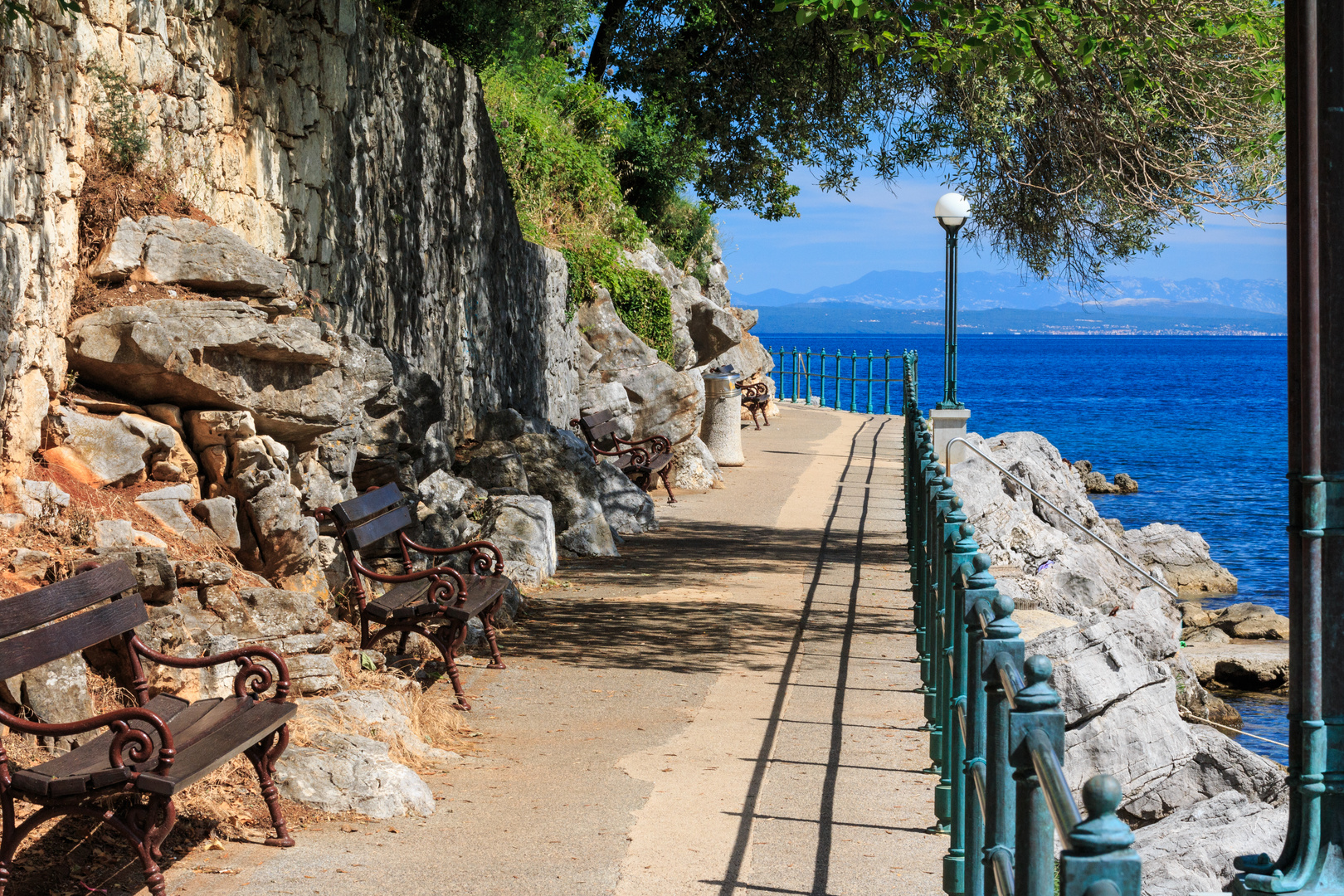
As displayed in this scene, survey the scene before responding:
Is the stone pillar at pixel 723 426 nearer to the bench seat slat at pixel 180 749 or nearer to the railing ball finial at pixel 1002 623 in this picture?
the bench seat slat at pixel 180 749

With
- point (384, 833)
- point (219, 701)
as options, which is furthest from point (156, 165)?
point (384, 833)

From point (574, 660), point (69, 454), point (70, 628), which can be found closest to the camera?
point (70, 628)

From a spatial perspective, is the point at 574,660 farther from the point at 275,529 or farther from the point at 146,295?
the point at 146,295

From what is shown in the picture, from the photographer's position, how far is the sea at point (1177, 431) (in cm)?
2175

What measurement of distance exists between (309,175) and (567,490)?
3.76 m

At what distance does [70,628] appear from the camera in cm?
399

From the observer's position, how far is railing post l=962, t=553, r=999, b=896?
3.13 metres

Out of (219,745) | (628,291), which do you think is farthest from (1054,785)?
(628,291)

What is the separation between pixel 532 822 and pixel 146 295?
3549 mm

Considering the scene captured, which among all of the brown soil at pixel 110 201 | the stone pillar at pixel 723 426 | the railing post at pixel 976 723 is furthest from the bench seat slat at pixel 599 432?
the railing post at pixel 976 723

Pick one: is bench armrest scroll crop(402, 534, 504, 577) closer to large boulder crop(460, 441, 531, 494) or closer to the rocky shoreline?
large boulder crop(460, 441, 531, 494)

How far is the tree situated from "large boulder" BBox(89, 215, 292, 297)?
3.17m

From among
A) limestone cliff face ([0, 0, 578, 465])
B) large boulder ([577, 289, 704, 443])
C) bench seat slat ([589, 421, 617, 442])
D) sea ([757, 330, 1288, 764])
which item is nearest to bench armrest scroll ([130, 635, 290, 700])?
limestone cliff face ([0, 0, 578, 465])

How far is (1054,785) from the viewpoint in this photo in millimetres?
1800
